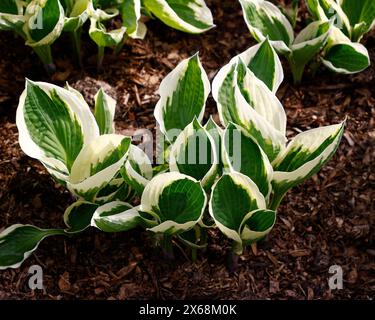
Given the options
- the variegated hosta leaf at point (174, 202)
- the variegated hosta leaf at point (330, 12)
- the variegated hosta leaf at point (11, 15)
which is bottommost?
the variegated hosta leaf at point (174, 202)

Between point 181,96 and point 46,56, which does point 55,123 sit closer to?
point 181,96

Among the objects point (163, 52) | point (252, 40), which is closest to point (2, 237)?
point (163, 52)

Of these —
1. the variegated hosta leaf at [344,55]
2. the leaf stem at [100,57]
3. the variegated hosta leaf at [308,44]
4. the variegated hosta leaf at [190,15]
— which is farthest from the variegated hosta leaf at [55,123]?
the variegated hosta leaf at [344,55]

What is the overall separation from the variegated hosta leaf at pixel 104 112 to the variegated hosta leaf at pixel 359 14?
706 mm

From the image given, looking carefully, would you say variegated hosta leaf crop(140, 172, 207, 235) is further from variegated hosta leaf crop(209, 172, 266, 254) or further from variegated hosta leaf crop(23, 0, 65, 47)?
variegated hosta leaf crop(23, 0, 65, 47)

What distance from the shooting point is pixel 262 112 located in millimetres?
1552

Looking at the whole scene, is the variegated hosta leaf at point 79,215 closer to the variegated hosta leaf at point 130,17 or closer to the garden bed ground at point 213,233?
the garden bed ground at point 213,233

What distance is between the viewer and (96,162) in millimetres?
1556

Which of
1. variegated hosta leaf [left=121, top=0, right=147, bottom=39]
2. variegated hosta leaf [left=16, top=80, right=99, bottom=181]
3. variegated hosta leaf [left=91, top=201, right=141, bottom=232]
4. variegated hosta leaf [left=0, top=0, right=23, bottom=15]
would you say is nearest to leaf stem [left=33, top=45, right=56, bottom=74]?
variegated hosta leaf [left=0, top=0, right=23, bottom=15]

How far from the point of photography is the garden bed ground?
1653 millimetres

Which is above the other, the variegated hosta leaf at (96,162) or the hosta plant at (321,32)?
the hosta plant at (321,32)

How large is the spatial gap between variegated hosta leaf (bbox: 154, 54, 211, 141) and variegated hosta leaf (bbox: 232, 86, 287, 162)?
0.42 feet

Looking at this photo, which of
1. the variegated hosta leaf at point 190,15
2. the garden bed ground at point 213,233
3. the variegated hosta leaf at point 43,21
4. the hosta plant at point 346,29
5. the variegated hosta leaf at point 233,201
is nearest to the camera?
the variegated hosta leaf at point 233,201

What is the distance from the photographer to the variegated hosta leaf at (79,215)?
1626mm
